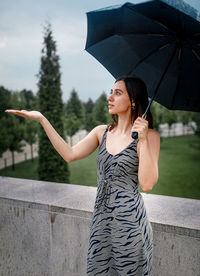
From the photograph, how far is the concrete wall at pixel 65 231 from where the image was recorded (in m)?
2.03

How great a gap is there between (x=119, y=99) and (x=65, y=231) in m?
1.46

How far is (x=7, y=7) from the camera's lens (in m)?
17.5

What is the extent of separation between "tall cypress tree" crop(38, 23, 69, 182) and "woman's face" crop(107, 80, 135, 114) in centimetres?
933

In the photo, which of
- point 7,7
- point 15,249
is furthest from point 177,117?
point 15,249

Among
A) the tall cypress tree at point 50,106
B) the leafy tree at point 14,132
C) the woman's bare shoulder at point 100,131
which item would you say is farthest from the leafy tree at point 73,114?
the woman's bare shoulder at point 100,131

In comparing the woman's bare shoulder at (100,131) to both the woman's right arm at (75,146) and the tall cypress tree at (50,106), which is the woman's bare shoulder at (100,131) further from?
the tall cypress tree at (50,106)

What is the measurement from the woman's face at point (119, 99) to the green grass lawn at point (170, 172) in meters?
9.98

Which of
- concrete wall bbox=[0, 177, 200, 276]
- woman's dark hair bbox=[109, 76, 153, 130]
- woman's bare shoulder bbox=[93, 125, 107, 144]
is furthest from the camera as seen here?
concrete wall bbox=[0, 177, 200, 276]

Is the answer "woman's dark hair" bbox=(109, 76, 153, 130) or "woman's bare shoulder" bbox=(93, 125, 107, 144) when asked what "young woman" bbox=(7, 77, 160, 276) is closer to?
"woman's dark hair" bbox=(109, 76, 153, 130)

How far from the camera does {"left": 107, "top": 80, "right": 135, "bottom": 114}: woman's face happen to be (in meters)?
1.70

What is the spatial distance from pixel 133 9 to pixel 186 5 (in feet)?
0.85

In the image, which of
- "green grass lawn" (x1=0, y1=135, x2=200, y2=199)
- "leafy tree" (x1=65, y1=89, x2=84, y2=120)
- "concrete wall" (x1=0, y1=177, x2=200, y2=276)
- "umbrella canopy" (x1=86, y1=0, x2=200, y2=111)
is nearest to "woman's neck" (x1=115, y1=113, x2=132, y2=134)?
"umbrella canopy" (x1=86, y1=0, x2=200, y2=111)

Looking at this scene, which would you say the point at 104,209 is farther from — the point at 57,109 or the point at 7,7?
the point at 7,7

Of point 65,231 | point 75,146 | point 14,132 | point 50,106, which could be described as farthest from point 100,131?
point 14,132
